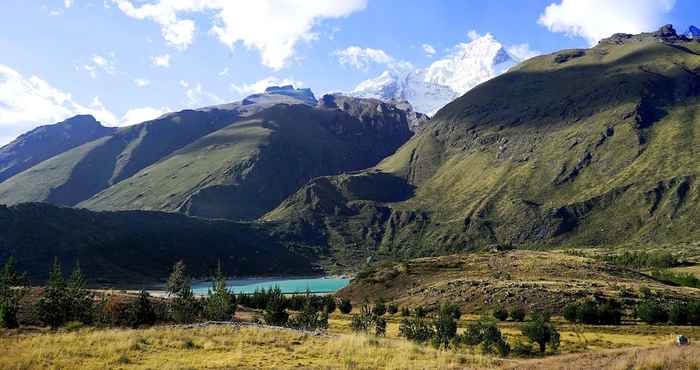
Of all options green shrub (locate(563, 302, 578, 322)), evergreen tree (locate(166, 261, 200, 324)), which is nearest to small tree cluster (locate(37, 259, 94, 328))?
evergreen tree (locate(166, 261, 200, 324))

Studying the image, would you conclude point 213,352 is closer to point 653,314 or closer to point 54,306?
point 54,306

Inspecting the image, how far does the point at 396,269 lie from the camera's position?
121750 millimetres

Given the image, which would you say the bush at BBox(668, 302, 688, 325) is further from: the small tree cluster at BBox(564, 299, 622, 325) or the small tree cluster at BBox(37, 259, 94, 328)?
the small tree cluster at BBox(37, 259, 94, 328)

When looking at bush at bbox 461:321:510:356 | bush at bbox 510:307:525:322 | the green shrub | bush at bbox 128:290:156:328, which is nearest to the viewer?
bush at bbox 461:321:510:356

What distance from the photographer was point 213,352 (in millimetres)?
24641

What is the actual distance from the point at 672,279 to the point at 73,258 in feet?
555

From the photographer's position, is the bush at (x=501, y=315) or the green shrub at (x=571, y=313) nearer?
the green shrub at (x=571, y=313)

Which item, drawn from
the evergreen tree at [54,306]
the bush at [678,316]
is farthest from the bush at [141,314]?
the bush at [678,316]

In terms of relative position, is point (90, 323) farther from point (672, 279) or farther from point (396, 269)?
point (672, 279)

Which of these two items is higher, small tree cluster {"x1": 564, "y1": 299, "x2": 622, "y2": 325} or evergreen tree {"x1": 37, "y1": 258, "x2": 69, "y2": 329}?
evergreen tree {"x1": 37, "y1": 258, "x2": 69, "y2": 329}

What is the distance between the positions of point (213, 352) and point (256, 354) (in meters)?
1.88

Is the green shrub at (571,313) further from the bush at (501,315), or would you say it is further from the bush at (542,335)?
the bush at (542,335)

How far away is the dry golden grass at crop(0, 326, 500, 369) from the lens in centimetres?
2173

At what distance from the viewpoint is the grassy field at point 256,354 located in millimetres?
19141
